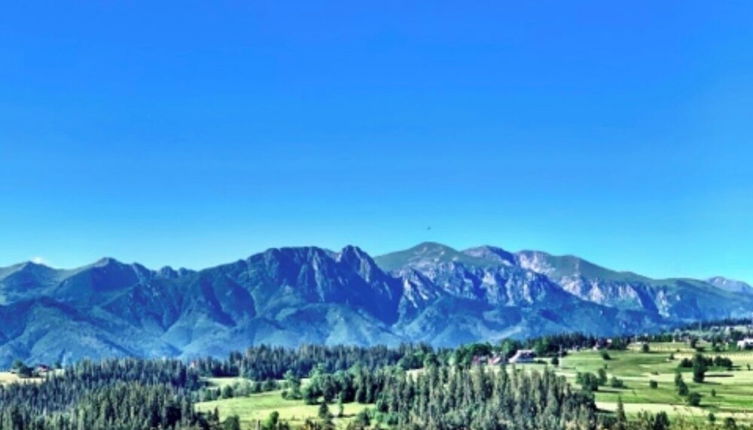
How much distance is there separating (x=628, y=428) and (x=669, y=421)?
592 inches

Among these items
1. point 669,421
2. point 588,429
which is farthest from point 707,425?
point 588,429

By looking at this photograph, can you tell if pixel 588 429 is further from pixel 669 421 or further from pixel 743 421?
pixel 743 421

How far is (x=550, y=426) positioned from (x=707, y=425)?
37.8m

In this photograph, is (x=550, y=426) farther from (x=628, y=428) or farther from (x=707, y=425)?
(x=707, y=425)

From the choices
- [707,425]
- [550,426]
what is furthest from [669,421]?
[550,426]

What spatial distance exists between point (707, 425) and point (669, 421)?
1013 centimetres

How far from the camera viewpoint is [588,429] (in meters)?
196

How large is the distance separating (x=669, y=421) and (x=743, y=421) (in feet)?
57.7

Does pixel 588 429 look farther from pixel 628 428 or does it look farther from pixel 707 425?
pixel 707 425

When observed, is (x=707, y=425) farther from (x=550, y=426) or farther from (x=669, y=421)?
(x=550, y=426)

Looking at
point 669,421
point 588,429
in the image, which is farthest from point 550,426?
point 669,421

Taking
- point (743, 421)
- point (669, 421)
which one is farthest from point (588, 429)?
point (743, 421)

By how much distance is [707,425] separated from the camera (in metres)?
192

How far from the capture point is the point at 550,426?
199875 mm
